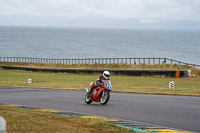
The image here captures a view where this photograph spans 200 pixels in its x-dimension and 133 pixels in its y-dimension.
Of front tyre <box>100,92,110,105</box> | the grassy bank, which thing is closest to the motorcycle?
front tyre <box>100,92,110,105</box>

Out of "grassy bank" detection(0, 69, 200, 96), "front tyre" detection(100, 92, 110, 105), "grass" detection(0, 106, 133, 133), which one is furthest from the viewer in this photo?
"grassy bank" detection(0, 69, 200, 96)

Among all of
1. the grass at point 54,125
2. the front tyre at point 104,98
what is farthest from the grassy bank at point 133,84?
the grass at point 54,125

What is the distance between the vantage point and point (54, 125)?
361 inches

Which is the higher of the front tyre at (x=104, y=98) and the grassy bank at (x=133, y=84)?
the grassy bank at (x=133, y=84)

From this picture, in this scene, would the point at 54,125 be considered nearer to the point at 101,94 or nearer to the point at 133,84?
the point at 101,94

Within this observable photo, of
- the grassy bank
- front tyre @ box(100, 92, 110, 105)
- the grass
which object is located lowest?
the grass

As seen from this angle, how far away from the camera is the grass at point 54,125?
27.7 feet

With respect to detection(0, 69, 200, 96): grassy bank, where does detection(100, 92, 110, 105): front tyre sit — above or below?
below

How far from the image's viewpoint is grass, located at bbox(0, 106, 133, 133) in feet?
27.7

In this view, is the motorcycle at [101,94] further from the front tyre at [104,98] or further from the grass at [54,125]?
the grass at [54,125]

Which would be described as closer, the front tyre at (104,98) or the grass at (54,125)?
the grass at (54,125)

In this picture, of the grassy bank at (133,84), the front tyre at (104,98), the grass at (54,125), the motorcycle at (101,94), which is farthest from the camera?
the grassy bank at (133,84)

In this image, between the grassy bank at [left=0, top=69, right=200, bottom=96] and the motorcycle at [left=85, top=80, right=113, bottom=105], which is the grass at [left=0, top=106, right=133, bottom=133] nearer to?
the motorcycle at [left=85, top=80, right=113, bottom=105]

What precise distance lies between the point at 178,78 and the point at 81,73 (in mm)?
12187
